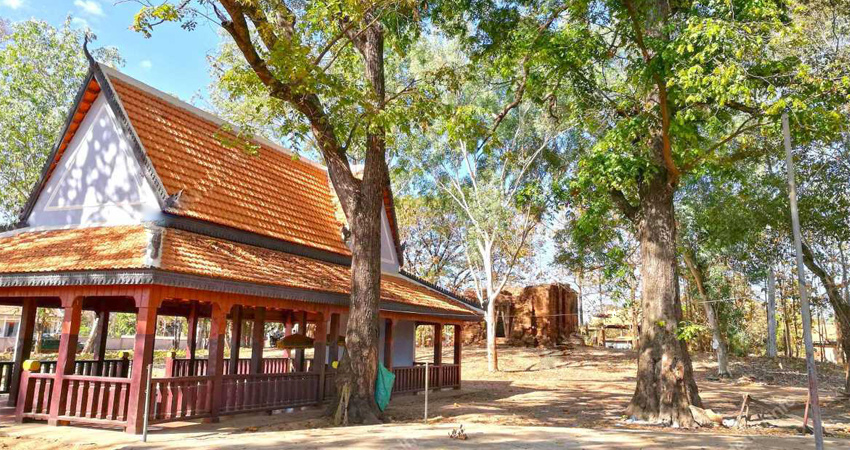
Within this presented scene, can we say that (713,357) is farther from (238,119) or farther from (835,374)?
(238,119)

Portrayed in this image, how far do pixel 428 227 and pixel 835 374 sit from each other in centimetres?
2393

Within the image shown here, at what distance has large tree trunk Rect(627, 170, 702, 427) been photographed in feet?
41.3

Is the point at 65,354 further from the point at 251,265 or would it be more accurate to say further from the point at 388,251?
the point at 388,251

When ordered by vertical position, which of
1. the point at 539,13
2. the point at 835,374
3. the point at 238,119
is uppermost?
the point at 539,13

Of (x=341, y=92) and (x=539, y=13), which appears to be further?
(x=539, y=13)

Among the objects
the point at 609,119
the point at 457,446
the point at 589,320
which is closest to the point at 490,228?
the point at 609,119

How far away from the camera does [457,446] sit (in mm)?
8570

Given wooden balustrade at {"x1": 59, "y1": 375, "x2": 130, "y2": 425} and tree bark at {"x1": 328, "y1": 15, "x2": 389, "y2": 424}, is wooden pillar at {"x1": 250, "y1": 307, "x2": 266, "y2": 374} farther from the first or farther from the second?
wooden balustrade at {"x1": 59, "y1": 375, "x2": 130, "y2": 425}

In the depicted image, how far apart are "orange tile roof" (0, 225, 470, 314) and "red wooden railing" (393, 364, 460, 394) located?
421 centimetres

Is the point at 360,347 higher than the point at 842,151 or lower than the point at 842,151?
lower

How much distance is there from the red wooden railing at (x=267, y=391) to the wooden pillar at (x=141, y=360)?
2.03 metres

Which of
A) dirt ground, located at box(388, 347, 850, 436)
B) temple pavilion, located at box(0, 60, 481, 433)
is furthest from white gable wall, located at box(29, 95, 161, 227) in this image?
dirt ground, located at box(388, 347, 850, 436)

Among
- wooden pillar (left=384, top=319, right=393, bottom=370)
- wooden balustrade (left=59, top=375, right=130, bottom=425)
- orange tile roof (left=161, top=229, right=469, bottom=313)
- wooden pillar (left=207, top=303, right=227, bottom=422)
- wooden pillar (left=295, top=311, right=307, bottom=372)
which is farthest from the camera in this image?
wooden pillar (left=384, top=319, right=393, bottom=370)

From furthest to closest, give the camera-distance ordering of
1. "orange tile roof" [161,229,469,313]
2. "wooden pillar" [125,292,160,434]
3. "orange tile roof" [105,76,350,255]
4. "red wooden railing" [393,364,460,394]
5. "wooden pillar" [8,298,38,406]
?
"red wooden railing" [393,364,460,394], "orange tile roof" [105,76,350,255], "wooden pillar" [8,298,38,406], "orange tile roof" [161,229,469,313], "wooden pillar" [125,292,160,434]
